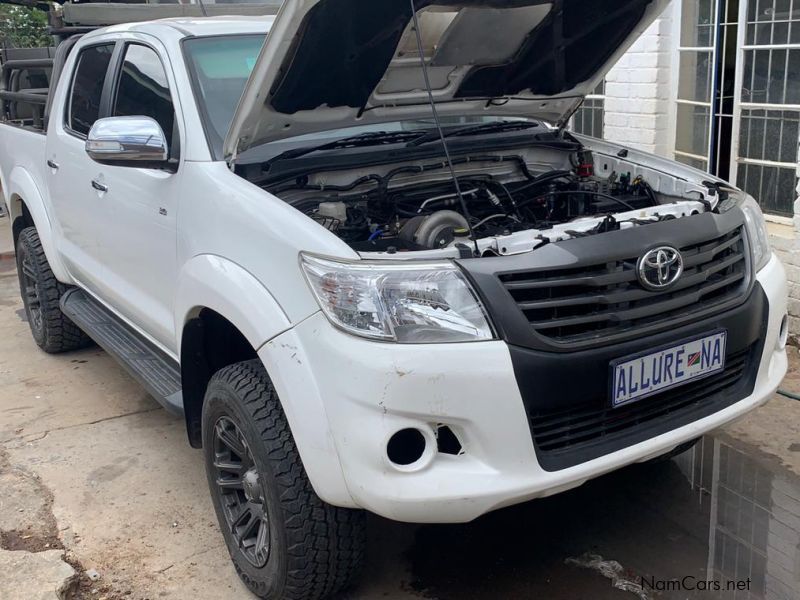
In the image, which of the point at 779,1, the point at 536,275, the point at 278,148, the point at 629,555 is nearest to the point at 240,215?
the point at 278,148

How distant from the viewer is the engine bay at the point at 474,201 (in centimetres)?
295

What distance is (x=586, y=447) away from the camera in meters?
2.54

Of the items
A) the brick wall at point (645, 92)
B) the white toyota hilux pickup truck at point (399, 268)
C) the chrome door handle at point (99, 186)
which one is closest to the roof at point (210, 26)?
the white toyota hilux pickup truck at point (399, 268)

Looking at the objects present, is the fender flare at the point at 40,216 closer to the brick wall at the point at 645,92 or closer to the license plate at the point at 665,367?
the license plate at the point at 665,367

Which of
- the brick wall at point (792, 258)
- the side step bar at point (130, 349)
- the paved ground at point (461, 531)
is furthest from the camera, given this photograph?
the brick wall at point (792, 258)

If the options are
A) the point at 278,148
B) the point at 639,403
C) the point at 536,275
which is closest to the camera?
the point at 536,275

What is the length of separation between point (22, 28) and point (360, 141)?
12.0 m

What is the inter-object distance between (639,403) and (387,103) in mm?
1613

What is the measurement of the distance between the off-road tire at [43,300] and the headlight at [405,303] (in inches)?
131

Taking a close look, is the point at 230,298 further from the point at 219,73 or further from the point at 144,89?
the point at 144,89

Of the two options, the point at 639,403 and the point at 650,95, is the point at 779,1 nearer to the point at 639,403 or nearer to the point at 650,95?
the point at 650,95

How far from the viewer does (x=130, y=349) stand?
3.99m

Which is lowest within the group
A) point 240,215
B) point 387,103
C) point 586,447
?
point 586,447

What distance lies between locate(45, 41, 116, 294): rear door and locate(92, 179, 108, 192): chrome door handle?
0.07 feet
